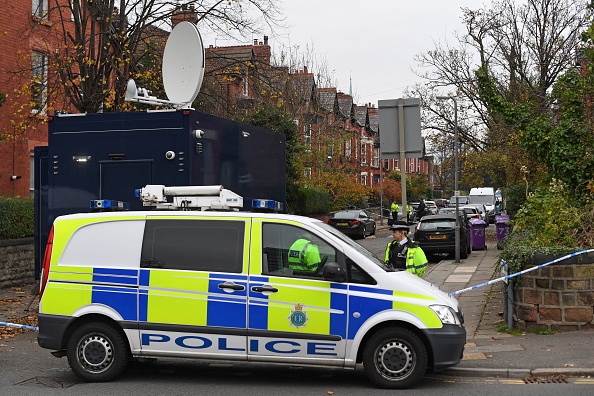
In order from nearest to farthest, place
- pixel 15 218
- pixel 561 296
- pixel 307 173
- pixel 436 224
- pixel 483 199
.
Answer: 1. pixel 561 296
2. pixel 15 218
3. pixel 436 224
4. pixel 307 173
5. pixel 483 199

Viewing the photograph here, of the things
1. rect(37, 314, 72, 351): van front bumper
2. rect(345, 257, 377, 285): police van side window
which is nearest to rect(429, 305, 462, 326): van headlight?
rect(345, 257, 377, 285): police van side window

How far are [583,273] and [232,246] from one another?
5.02 meters

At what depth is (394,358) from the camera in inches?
304

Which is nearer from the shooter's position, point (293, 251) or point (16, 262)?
point (293, 251)

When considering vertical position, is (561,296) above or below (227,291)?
below

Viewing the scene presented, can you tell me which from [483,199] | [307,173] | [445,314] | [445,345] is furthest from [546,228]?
[483,199]

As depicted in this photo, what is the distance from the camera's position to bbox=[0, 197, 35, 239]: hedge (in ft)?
56.7

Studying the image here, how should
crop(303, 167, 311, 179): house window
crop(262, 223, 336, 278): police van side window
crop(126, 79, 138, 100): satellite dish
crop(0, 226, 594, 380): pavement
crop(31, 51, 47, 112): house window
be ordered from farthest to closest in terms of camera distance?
crop(303, 167, 311, 179): house window, crop(31, 51, 47, 112): house window, crop(126, 79, 138, 100): satellite dish, crop(0, 226, 594, 380): pavement, crop(262, 223, 336, 278): police van side window

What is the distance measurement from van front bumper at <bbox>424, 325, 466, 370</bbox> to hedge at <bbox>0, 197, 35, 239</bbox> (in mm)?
12464

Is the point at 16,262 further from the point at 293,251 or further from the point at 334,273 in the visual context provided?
the point at 334,273

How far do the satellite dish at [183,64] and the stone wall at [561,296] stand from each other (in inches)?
225

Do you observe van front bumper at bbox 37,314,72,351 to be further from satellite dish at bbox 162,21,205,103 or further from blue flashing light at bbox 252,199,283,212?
satellite dish at bbox 162,21,205,103

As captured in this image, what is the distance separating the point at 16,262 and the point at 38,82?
17.2ft

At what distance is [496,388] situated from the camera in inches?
311
